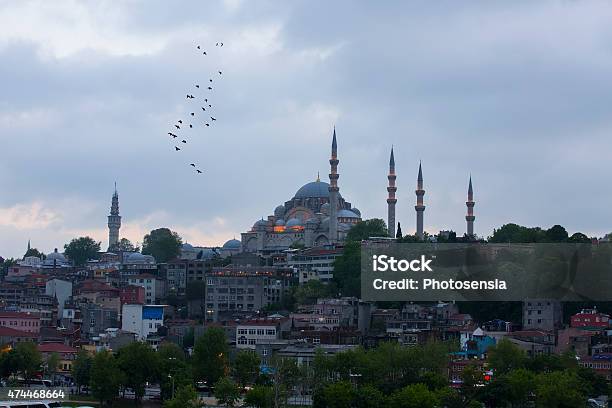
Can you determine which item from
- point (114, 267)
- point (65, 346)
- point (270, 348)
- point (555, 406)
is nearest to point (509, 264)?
point (270, 348)

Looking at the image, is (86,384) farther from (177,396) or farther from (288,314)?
(288,314)

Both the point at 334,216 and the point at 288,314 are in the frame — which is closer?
the point at 288,314

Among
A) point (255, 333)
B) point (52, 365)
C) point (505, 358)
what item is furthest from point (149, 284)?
point (505, 358)

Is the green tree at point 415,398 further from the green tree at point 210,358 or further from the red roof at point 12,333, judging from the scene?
the red roof at point 12,333

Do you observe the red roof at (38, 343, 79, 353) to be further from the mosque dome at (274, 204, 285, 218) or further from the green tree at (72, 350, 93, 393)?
the mosque dome at (274, 204, 285, 218)

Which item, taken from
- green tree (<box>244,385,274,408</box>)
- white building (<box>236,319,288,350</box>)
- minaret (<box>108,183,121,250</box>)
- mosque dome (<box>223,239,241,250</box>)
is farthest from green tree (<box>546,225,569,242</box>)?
minaret (<box>108,183,121,250</box>)
